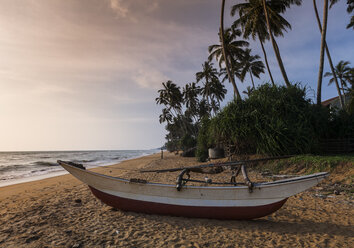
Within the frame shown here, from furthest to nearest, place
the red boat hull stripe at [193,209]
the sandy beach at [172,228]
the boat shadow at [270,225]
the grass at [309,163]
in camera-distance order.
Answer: the grass at [309,163] → the red boat hull stripe at [193,209] → the boat shadow at [270,225] → the sandy beach at [172,228]

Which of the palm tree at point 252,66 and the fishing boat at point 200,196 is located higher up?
the palm tree at point 252,66

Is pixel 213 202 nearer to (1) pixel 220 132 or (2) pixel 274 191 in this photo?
(2) pixel 274 191

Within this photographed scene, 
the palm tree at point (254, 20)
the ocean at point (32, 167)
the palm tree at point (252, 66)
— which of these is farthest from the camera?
the palm tree at point (252, 66)

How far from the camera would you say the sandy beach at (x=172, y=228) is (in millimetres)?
3611

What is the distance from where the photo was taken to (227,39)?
23297mm

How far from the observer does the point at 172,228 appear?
4.26 m

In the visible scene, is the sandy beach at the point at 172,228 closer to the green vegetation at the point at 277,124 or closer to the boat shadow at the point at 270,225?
the boat shadow at the point at 270,225

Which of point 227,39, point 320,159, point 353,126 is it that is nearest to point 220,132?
point 320,159

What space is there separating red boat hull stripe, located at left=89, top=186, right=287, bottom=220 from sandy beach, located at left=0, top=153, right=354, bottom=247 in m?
0.15

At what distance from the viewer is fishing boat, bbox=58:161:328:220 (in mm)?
4051

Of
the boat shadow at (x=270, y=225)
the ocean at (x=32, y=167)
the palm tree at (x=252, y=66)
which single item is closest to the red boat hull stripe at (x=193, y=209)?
the boat shadow at (x=270, y=225)

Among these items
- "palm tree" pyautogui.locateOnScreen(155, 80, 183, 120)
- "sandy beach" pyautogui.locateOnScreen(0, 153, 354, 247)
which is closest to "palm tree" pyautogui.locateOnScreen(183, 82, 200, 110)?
"palm tree" pyautogui.locateOnScreen(155, 80, 183, 120)

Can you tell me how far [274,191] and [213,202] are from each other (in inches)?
53.3

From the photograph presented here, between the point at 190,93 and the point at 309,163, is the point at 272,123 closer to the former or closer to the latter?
the point at 309,163
